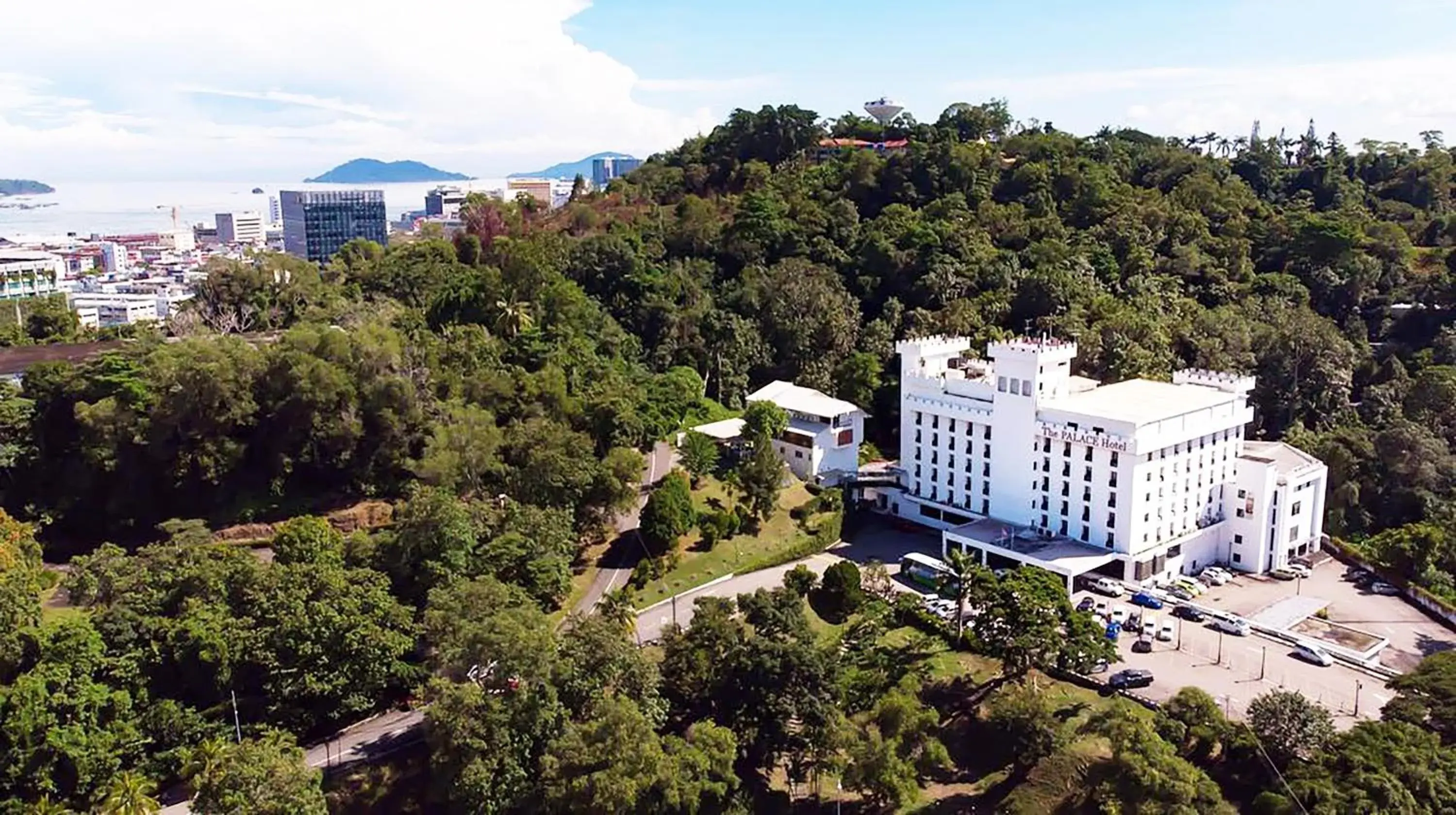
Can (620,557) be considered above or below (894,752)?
above

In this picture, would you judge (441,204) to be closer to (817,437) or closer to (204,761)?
(817,437)

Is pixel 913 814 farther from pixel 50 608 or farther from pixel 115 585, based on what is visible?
pixel 50 608

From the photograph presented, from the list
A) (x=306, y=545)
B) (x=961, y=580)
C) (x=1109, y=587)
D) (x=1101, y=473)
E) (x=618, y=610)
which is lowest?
(x=1109, y=587)

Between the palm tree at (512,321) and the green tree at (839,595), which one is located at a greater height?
the palm tree at (512,321)

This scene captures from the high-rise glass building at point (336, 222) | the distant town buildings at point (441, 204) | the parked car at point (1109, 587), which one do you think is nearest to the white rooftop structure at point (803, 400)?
the parked car at point (1109, 587)

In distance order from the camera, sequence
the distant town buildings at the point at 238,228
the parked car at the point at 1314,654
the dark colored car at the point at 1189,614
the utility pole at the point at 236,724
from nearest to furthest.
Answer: the utility pole at the point at 236,724 < the parked car at the point at 1314,654 < the dark colored car at the point at 1189,614 < the distant town buildings at the point at 238,228

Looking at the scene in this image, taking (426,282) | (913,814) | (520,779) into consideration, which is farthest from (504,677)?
(426,282)

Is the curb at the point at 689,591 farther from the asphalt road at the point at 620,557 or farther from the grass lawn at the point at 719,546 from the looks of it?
the asphalt road at the point at 620,557

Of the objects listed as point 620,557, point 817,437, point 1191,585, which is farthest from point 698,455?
point 1191,585
